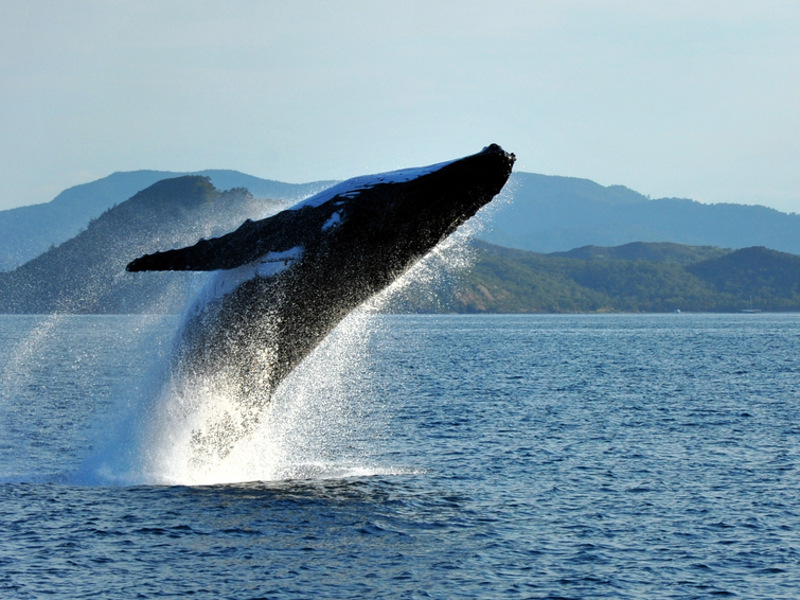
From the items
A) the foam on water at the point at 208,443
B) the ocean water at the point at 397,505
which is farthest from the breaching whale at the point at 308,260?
the ocean water at the point at 397,505

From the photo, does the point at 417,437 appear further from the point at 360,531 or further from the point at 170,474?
the point at 360,531

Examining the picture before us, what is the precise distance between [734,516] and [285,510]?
802 cm

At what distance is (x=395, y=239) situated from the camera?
13469 mm

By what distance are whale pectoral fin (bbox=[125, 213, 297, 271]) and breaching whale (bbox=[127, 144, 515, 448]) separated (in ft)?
0.05

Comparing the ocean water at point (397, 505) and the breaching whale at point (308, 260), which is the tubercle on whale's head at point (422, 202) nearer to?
the breaching whale at point (308, 260)

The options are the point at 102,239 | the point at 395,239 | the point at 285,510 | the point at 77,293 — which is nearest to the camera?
the point at 395,239

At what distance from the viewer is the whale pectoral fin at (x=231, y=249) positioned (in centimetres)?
1316

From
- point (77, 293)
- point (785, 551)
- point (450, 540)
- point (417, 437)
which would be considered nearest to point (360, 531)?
point (450, 540)

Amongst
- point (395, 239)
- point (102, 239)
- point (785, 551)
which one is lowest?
point (785, 551)

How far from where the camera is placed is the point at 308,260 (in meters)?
14.0

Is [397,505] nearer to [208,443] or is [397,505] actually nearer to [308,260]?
[208,443]

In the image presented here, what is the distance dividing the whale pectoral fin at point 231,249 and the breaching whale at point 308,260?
0.05ft

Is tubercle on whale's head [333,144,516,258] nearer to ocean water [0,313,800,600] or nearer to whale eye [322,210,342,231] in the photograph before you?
whale eye [322,210,342,231]

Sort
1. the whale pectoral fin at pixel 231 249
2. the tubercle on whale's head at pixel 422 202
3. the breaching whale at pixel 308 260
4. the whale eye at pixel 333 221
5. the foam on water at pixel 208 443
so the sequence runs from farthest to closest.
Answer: the foam on water at pixel 208 443 < the whale eye at pixel 333 221 < the whale pectoral fin at pixel 231 249 < the breaching whale at pixel 308 260 < the tubercle on whale's head at pixel 422 202
